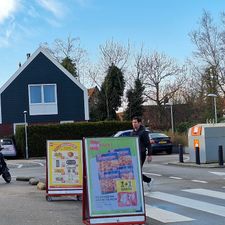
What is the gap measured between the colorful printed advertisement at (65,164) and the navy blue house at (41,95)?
31226 mm

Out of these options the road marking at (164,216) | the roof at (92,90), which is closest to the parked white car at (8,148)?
the roof at (92,90)

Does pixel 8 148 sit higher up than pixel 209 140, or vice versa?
pixel 209 140

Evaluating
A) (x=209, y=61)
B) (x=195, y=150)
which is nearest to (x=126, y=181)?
(x=195, y=150)

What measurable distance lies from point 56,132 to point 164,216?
29.8m

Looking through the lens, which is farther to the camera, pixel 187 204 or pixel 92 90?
pixel 92 90

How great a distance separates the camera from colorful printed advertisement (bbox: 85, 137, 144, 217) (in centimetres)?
818

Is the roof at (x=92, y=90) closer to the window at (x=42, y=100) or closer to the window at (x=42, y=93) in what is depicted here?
the window at (x=42, y=93)

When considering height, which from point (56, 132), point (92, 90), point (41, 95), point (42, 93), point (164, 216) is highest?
point (92, 90)

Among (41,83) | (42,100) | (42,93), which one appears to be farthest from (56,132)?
(41,83)

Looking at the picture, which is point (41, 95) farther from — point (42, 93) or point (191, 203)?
point (191, 203)

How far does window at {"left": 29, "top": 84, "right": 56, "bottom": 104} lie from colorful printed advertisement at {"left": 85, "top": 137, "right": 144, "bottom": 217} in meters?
35.6

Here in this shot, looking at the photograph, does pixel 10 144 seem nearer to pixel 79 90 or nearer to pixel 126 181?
pixel 79 90

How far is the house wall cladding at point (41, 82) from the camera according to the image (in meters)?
43.3

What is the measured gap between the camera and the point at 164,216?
378 inches
